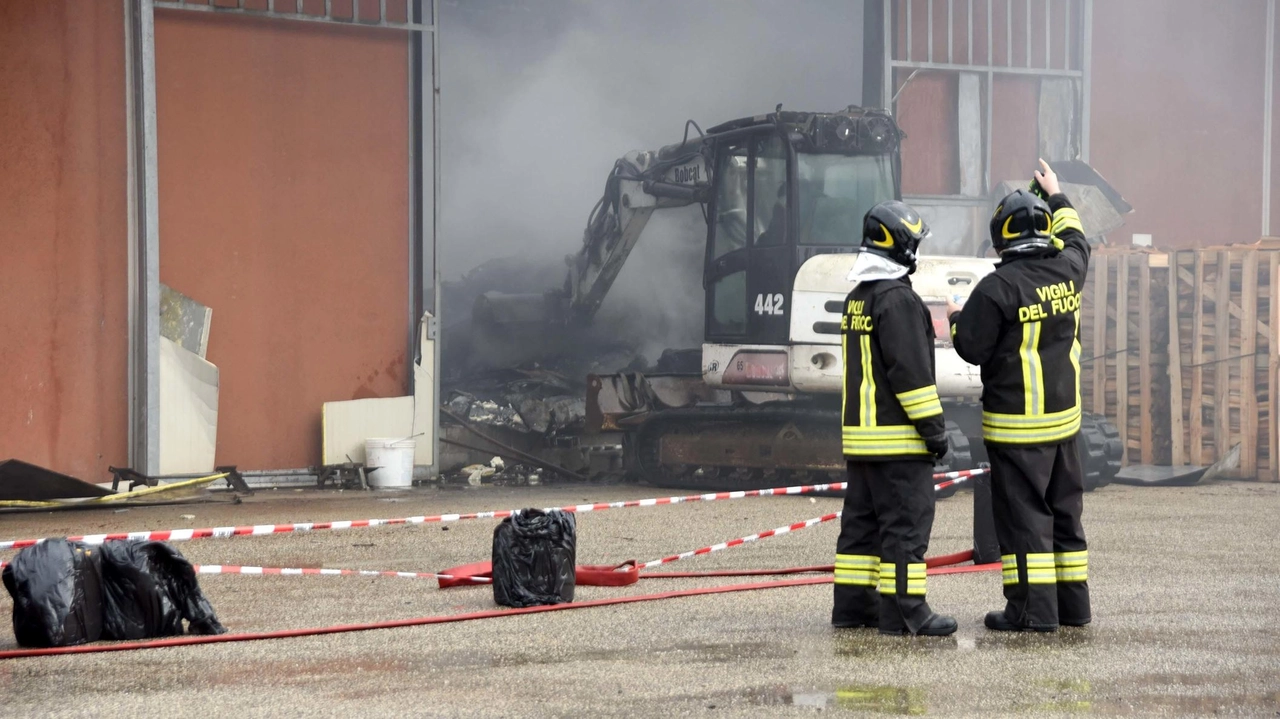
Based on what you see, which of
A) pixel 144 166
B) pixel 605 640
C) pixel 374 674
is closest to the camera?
pixel 374 674

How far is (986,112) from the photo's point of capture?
17.9m

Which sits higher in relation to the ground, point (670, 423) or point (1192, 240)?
point (1192, 240)

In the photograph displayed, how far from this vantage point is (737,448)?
13773 millimetres

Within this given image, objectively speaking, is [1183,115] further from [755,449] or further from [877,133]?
[755,449]

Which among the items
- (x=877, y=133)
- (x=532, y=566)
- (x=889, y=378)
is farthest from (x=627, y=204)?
(x=889, y=378)

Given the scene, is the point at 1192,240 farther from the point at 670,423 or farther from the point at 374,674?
the point at 374,674

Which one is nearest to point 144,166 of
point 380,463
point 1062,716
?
point 380,463

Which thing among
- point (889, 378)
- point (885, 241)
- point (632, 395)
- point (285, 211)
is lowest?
point (632, 395)

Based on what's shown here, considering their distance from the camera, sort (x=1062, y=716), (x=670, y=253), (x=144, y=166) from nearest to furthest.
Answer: (x=1062, y=716)
(x=144, y=166)
(x=670, y=253)

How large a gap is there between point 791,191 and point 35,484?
22.8 feet

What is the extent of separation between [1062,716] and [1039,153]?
1479cm

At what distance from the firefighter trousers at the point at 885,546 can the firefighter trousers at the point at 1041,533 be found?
0.34 m

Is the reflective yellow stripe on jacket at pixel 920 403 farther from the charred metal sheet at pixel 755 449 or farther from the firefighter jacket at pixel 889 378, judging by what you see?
the charred metal sheet at pixel 755 449

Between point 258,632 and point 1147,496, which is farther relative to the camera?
point 1147,496
